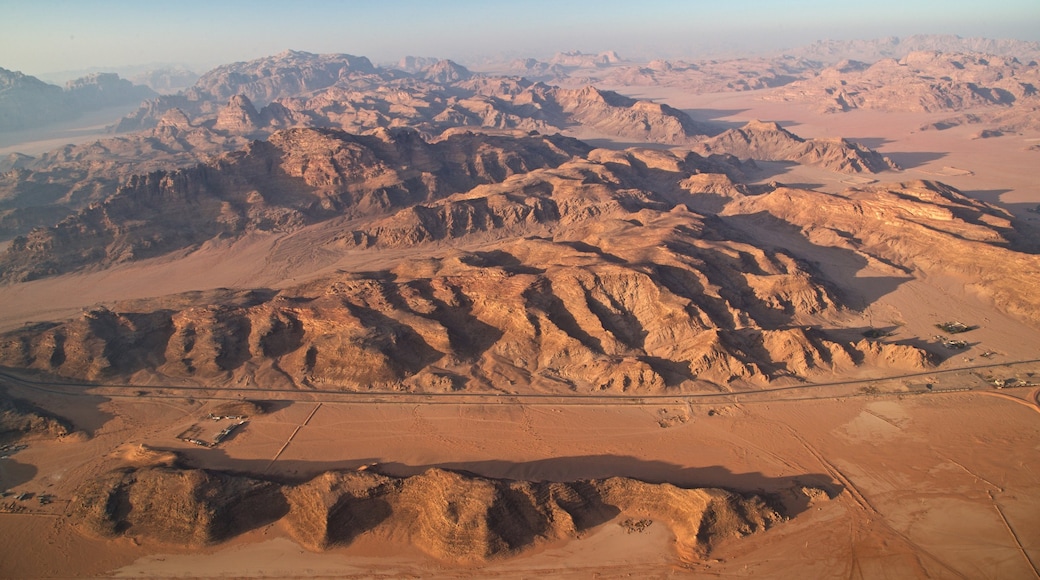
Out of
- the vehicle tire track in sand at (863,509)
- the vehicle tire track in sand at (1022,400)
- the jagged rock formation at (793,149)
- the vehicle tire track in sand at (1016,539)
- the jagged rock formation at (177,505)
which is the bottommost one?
the vehicle tire track in sand at (1022,400)

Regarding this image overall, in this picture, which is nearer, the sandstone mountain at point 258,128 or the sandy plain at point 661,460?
the sandy plain at point 661,460

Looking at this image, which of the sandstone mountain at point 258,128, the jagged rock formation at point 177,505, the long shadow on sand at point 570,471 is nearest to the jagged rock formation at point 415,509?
the jagged rock formation at point 177,505

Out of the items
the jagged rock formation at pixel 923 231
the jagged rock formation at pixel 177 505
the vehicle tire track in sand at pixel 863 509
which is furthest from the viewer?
the jagged rock formation at pixel 923 231

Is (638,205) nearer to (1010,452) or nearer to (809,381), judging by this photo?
(809,381)

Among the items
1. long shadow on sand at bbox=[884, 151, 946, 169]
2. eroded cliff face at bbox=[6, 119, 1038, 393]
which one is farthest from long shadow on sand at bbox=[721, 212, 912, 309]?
long shadow on sand at bbox=[884, 151, 946, 169]

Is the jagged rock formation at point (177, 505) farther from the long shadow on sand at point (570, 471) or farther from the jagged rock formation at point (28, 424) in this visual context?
the jagged rock formation at point (28, 424)

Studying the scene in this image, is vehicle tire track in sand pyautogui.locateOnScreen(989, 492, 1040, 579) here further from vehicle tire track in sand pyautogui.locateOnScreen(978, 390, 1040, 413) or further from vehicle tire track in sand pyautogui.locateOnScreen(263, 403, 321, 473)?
vehicle tire track in sand pyautogui.locateOnScreen(263, 403, 321, 473)

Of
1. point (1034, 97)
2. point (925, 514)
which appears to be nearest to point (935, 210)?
point (925, 514)
